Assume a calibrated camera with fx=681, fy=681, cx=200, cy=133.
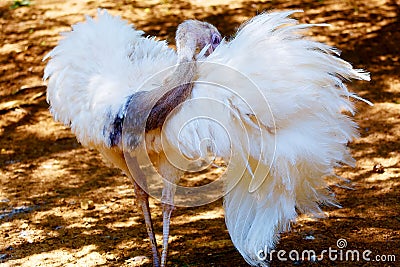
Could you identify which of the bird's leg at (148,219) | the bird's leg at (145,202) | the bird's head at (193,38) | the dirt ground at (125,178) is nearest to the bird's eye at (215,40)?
the bird's head at (193,38)

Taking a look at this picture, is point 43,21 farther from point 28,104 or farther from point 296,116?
point 296,116

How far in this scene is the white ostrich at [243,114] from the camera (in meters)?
3.87

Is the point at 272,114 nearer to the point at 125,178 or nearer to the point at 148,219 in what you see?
the point at 148,219

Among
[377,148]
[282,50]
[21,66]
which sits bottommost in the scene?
[377,148]

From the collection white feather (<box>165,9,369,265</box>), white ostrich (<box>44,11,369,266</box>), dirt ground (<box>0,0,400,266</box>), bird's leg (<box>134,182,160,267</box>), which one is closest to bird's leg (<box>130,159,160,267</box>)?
bird's leg (<box>134,182,160,267</box>)

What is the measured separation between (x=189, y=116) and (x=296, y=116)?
0.62 meters

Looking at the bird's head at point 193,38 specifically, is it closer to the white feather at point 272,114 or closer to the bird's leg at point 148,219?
the white feather at point 272,114

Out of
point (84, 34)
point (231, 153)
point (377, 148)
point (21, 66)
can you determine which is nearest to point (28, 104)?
point (21, 66)

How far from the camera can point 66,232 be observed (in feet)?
17.5

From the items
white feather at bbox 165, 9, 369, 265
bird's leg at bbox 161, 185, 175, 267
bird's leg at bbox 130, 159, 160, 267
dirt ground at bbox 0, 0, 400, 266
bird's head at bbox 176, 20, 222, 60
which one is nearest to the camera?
white feather at bbox 165, 9, 369, 265

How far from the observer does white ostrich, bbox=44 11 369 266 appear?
387cm

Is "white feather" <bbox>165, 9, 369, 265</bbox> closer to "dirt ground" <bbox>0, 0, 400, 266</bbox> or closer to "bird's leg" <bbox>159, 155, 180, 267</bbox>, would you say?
"bird's leg" <bbox>159, 155, 180, 267</bbox>

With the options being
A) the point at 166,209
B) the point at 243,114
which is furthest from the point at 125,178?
the point at 243,114

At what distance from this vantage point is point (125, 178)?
6445 millimetres
